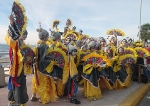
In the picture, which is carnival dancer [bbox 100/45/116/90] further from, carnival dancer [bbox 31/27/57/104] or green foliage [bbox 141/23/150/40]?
green foliage [bbox 141/23/150/40]

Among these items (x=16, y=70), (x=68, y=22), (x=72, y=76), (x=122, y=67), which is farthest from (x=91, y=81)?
(x=68, y=22)

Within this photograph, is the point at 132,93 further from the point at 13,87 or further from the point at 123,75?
the point at 13,87

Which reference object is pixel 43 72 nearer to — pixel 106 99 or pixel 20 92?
pixel 20 92

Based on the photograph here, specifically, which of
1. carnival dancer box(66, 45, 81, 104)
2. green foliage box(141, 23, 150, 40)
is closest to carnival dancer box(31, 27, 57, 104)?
carnival dancer box(66, 45, 81, 104)

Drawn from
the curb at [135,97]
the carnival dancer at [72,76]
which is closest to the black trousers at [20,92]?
the carnival dancer at [72,76]

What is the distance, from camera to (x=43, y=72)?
392cm

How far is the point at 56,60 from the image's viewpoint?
4090 millimetres

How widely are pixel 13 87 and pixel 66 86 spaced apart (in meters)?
1.57

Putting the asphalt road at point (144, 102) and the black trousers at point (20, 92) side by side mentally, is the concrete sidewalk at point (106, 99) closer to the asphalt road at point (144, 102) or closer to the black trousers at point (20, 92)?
the asphalt road at point (144, 102)

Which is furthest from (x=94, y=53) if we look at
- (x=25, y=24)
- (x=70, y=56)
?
(x=25, y=24)

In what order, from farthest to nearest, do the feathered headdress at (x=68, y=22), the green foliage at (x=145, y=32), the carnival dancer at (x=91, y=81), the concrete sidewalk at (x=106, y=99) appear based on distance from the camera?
the green foliage at (x=145, y=32) → the feathered headdress at (x=68, y=22) → the carnival dancer at (x=91, y=81) → the concrete sidewalk at (x=106, y=99)

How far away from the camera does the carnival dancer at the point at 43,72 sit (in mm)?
3836

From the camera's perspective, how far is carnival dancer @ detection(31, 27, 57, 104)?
3836 mm

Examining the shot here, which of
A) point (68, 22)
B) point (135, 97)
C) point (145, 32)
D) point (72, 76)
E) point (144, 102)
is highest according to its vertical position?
point (145, 32)
